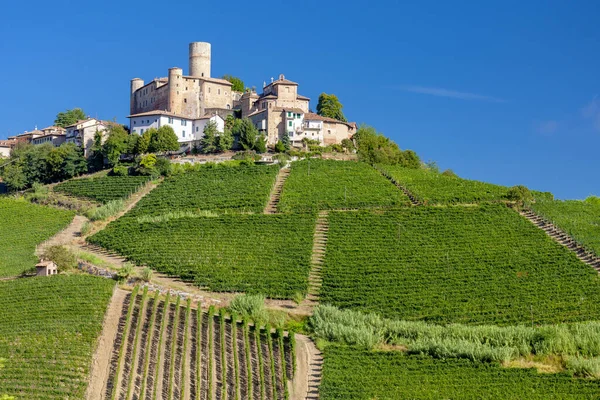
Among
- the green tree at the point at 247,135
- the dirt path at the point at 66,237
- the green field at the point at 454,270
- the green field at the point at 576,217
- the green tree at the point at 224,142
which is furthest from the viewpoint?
the green tree at the point at 224,142

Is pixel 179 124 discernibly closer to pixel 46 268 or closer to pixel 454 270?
pixel 46 268

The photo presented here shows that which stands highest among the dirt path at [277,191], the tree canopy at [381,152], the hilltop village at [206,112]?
the hilltop village at [206,112]

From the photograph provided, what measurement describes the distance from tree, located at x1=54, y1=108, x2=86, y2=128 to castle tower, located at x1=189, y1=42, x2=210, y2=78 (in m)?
17.4

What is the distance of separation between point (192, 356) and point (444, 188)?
29.9 meters

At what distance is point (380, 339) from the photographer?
32375mm

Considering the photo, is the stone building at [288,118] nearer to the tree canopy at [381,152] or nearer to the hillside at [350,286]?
the tree canopy at [381,152]

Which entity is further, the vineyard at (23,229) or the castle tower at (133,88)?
the castle tower at (133,88)

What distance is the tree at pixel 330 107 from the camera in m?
75.9

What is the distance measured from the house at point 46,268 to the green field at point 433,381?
1715 cm

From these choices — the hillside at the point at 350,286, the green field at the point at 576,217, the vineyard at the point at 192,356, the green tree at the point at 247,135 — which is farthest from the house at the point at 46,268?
the green field at the point at 576,217

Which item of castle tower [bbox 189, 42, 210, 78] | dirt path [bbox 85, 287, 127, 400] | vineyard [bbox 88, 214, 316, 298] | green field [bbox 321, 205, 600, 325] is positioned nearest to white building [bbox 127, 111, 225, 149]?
castle tower [bbox 189, 42, 210, 78]

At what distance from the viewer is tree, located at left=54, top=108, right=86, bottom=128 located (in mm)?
86444

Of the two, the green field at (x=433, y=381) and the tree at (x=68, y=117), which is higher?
the tree at (x=68, y=117)

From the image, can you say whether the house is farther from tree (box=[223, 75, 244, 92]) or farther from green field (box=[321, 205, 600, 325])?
tree (box=[223, 75, 244, 92])
